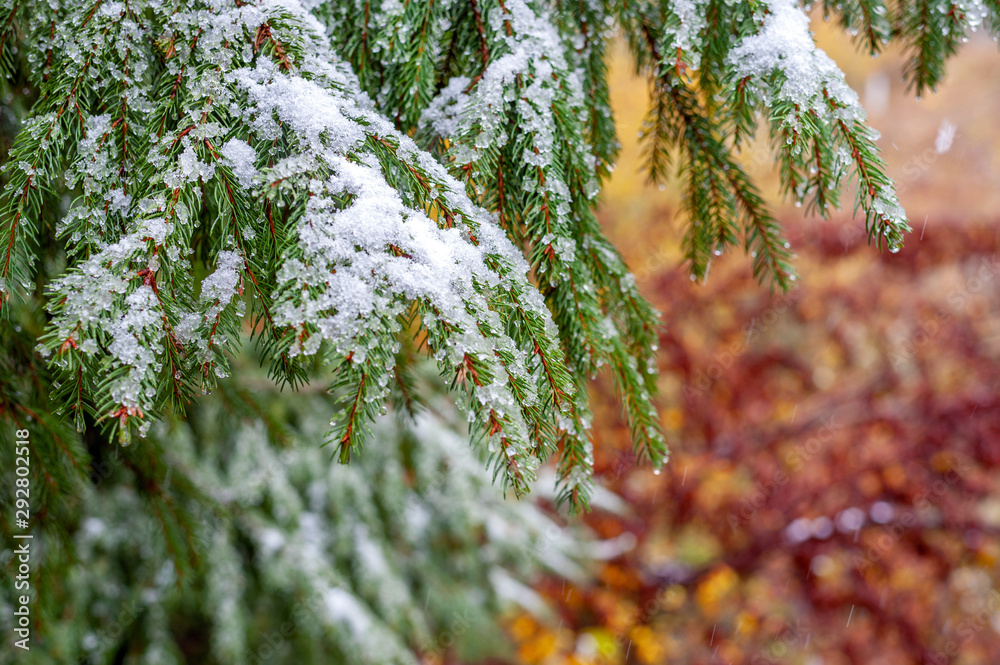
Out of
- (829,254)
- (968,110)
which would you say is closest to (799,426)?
(829,254)

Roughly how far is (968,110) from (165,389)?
11.0 meters

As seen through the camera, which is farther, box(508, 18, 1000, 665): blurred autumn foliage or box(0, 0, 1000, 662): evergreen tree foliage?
box(508, 18, 1000, 665): blurred autumn foliage

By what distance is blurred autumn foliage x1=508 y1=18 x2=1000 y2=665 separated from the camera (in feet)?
13.8

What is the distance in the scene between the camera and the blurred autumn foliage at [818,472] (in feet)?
13.8

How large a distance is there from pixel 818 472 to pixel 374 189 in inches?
192

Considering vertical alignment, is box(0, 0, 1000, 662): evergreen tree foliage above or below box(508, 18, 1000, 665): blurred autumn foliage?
above

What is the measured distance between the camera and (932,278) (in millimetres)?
5207

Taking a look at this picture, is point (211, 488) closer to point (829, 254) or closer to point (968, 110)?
point (829, 254)

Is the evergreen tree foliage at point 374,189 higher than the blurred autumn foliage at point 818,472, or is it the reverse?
the evergreen tree foliage at point 374,189

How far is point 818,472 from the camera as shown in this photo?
4648 millimetres

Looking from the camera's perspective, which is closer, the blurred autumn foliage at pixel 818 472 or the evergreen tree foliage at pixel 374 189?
the evergreen tree foliage at pixel 374 189

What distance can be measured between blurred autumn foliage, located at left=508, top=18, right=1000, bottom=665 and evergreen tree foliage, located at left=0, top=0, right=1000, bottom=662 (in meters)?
2.65

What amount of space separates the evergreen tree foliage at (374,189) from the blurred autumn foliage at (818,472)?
8.70ft

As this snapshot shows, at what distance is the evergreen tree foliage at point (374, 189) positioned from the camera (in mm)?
736
